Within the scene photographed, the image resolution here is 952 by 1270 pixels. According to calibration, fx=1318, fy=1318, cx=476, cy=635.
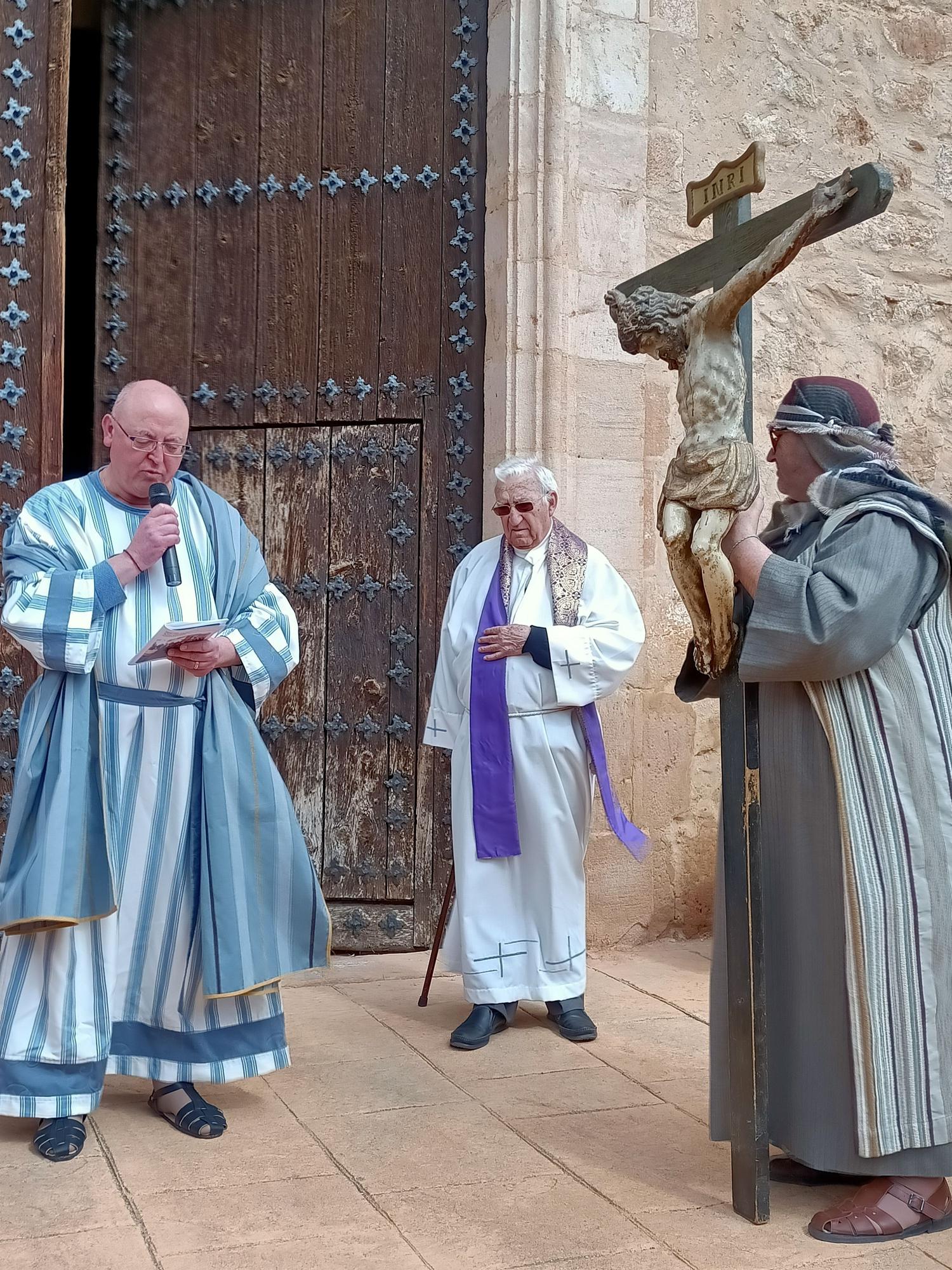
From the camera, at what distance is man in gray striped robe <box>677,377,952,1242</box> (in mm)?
2615

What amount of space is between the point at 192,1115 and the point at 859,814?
1816 mm

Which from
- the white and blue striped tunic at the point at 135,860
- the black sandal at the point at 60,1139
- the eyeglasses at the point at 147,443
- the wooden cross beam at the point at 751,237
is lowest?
the black sandal at the point at 60,1139

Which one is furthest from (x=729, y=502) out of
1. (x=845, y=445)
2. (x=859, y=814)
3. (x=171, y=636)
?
(x=171, y=636)

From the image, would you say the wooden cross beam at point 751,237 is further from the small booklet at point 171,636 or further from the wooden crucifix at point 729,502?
the small booklet at point 171,636

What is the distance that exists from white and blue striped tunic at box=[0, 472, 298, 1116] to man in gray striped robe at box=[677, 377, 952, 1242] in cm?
144

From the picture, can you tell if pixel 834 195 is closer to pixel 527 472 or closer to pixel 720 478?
pixel 720 478

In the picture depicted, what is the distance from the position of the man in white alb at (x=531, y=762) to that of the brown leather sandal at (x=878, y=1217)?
4.96 feet

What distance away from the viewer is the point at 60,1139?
3117mm

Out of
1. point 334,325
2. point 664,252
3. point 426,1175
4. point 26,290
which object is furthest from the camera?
point 334,325

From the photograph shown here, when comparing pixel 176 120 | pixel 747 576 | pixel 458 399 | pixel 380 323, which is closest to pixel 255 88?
pixel 176 120

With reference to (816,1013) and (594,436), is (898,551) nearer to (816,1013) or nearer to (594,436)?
(816,1013)

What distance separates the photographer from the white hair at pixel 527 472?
4406 mm

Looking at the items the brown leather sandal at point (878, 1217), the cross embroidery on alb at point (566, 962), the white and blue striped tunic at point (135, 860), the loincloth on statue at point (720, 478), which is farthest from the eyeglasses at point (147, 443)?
the brown leather sandal at point (878, 1217)

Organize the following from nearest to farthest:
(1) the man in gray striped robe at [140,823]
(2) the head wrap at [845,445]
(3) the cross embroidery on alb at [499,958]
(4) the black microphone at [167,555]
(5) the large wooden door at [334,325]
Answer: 1. (2) the head wrap at [845,445]
2. (1) the man in gray striped robe at [140,823]
3. (4) the black microphone at [167,555]
4. (3) the cross embroidery on alb at [499,958]
5. (5) the large wooden door at [334,325]
